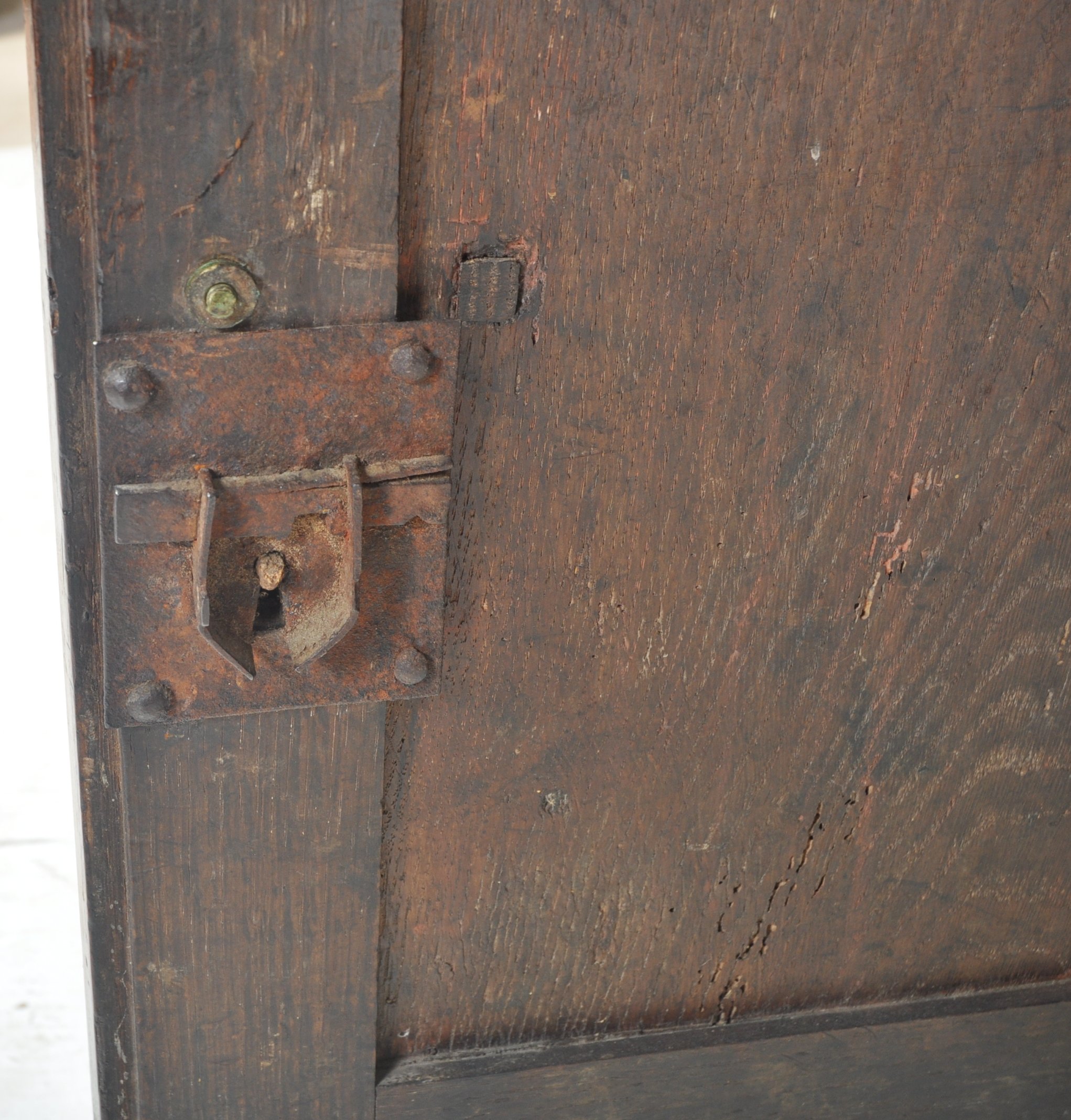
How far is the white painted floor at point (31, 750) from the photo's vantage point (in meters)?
0.83

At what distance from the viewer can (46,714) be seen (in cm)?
96

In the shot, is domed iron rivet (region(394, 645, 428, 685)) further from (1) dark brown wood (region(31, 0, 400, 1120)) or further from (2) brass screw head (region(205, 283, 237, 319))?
(2) brass screw head (region(205, 283, 237, 319))

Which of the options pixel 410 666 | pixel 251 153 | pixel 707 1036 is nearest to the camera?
pixel 251 153

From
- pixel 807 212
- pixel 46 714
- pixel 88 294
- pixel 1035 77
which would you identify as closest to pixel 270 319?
pixel 88 294

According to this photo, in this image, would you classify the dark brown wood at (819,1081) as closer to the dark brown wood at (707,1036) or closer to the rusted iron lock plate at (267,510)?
the dark brown wood at (707,1036)

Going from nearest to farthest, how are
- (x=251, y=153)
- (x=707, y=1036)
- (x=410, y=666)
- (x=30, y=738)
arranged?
(x=251, y=153), (x=410, y=666), (x=707, y=1036), (x=30, y=738)

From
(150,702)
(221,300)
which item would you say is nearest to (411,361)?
(221,300)

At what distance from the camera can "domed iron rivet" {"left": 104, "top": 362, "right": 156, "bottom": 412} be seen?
0.53m

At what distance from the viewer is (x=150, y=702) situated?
601 mm

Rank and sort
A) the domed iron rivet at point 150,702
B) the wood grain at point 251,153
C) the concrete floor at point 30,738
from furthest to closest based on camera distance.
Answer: the concrete floor at point 30,738 → the domed iron rivet at point 150,702 → the wood grain at point 251,153

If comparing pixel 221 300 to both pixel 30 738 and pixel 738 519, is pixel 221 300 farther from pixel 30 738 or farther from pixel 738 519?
pixel 30 738

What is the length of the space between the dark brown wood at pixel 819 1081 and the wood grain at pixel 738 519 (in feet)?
0.10

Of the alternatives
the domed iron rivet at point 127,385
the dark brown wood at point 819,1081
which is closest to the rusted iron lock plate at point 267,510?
the domed iron rivet at point 127,385

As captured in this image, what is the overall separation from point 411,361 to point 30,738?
1.90 ft
